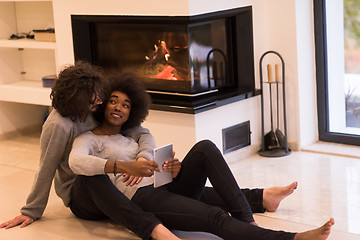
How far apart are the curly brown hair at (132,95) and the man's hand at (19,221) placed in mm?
619

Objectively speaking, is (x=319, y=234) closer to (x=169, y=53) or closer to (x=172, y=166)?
(x=172, y=166)

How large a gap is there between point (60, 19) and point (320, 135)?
6.64 ft

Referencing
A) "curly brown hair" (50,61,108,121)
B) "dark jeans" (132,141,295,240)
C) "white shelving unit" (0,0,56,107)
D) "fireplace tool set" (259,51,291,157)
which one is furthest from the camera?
"white shelving unit" (0,0,56,107)

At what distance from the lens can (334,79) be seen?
4199mm

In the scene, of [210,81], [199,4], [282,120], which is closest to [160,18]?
[199,4]

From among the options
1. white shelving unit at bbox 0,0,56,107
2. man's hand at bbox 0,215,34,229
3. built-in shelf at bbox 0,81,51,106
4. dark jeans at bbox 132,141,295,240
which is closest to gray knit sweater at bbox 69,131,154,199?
dark jeans at bbox 132,141,295,240

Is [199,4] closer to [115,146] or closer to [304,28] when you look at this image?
[304,28]

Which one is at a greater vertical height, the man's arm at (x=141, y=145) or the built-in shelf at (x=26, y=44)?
the built-in shelf at (x=26, y=44)

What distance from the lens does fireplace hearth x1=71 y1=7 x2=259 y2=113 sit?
3.72 meters

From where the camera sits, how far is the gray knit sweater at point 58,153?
9.20 ft

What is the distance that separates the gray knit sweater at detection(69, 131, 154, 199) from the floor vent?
1.12m

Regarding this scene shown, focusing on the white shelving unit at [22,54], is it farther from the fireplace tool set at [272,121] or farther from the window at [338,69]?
the window at [338,69]

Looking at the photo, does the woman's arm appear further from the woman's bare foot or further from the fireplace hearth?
Answer: the fireplace hearth

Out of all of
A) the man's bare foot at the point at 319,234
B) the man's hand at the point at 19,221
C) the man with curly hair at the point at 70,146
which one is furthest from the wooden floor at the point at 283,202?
the man's bare foot at the point at 319,234
